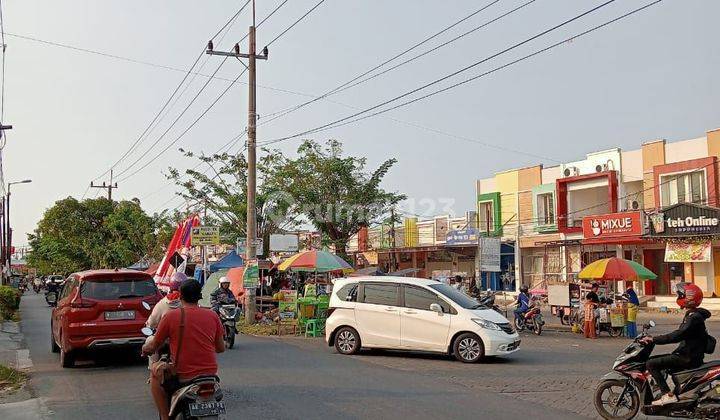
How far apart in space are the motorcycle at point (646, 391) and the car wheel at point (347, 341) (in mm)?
7073

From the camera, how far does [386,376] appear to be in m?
11.9

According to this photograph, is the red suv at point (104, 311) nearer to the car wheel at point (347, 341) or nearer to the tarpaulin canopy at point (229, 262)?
the car wheel at point (347, 341)

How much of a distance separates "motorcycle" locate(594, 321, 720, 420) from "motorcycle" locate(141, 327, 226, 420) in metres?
5.05

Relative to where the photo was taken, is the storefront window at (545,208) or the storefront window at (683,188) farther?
the storefront window at (545,208)

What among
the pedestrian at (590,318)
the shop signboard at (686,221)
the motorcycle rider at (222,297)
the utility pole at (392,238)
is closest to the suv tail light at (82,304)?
the motorcycle rider at (222,297)

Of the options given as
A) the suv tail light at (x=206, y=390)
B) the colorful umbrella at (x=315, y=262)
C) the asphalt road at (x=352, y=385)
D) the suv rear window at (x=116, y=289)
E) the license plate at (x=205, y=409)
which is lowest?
the asphalt road at (x=352, y=385)

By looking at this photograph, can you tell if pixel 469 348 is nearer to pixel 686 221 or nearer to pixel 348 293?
pixel 348 293

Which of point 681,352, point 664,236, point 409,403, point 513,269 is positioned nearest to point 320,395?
point 409,403

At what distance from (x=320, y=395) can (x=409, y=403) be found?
52.6 inches

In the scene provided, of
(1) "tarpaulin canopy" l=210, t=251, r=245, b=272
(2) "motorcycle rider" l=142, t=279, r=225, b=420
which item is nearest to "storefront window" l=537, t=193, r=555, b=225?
→ (1) "tarpaulin canopy" l=210, t=251, r=245, b=272

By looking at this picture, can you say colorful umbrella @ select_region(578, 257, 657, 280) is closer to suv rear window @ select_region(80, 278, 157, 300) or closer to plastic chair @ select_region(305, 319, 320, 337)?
plastic chair @ select_region(305, 319, 320, 337)

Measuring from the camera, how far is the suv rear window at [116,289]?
12.6 meters

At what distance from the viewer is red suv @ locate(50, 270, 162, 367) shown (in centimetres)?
1227

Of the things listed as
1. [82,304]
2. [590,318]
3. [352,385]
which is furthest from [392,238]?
[352,385]
